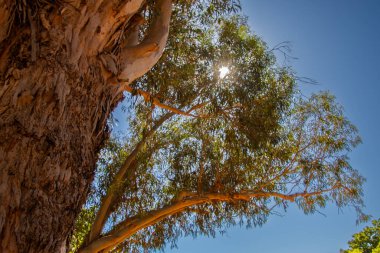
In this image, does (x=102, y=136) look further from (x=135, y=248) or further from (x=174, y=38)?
(x=135, y=248)

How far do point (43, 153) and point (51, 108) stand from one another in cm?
23

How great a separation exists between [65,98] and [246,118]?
5.25 metres

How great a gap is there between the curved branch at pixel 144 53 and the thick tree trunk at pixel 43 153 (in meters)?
0.65

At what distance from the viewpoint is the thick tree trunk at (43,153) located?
158 cm

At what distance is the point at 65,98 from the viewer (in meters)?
1.97

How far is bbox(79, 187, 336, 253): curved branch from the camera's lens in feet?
18.7

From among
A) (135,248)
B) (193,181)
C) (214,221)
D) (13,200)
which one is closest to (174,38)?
(193,181)

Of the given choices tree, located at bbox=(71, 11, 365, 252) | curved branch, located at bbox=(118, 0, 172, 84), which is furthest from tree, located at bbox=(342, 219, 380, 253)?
curved branch, located at bbox=(118, 0, 172, 84)

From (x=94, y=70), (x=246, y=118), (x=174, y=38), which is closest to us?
(x=94, y=70)

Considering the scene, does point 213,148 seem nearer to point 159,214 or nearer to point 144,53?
point 159,214

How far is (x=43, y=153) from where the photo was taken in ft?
5.69

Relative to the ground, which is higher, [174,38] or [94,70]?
[174,38]

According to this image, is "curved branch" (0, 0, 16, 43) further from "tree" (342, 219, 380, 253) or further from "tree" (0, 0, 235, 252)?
"tree" (342, 219, 380, 253)

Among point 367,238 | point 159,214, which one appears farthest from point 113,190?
point 367,238
